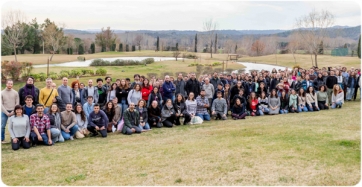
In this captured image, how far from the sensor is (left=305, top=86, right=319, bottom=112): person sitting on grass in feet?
46.6

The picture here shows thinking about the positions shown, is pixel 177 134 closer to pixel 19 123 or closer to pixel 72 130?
pixel 72 130

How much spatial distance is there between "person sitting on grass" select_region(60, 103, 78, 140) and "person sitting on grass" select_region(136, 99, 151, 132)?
202 centimetres

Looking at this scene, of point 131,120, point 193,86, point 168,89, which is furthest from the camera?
point 193,86

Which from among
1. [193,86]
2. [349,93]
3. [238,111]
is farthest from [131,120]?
[349,93]

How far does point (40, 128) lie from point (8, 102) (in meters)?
1.26

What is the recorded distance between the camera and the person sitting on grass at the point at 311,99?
1422cm

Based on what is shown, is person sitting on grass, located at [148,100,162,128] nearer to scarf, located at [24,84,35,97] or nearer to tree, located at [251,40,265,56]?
scarf, located at [24,84,35,97]

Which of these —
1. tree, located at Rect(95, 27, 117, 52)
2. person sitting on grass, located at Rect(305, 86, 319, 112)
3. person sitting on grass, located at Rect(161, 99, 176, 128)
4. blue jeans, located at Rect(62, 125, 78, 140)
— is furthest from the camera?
tree, located at Rect(95, 27, 117, 52)

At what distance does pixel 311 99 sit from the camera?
14281mm

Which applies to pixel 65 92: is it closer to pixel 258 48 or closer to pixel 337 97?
pixel 337 97

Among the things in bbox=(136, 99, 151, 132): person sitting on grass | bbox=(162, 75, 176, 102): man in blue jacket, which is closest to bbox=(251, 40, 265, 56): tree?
bbox=(162, 75, 176, 102): man in blue jacket

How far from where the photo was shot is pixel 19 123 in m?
8.95

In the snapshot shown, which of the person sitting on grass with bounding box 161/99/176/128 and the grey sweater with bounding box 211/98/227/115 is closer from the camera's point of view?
the person sitting on grass with bounding box 161/99/176/128

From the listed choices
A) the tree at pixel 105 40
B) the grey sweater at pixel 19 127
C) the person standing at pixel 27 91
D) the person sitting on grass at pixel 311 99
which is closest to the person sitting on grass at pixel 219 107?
the person sitting on grass at pixel 311 99
